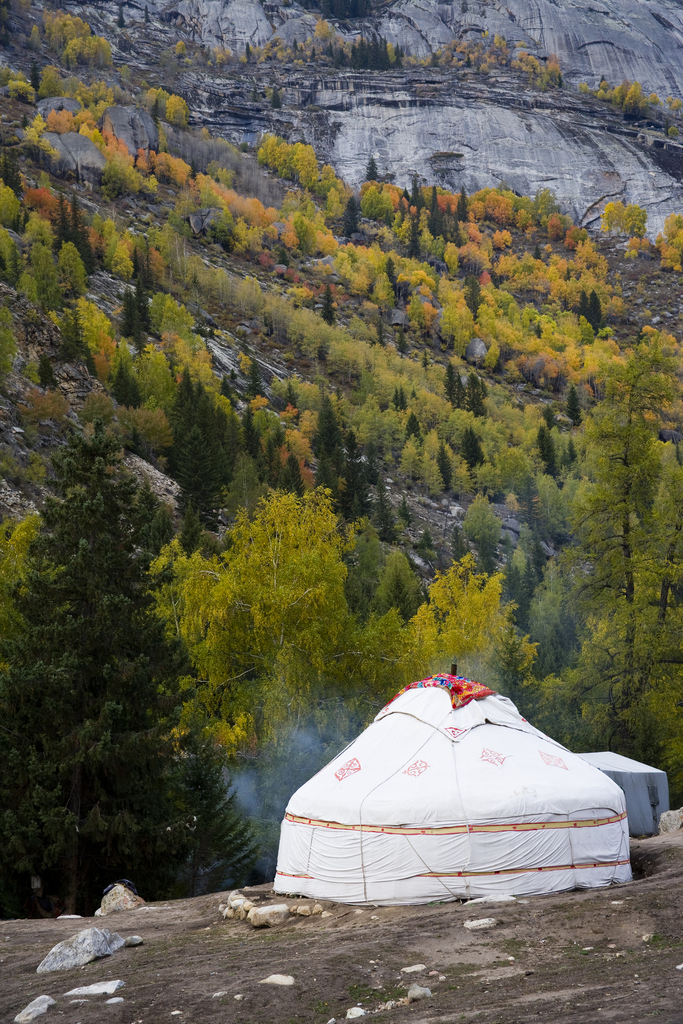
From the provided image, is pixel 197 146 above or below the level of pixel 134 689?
above

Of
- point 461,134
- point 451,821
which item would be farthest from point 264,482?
point 461,134

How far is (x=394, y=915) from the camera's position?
30.3 ft

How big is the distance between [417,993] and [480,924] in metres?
2.19

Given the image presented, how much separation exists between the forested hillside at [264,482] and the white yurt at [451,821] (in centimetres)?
362

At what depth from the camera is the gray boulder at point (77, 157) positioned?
102 m

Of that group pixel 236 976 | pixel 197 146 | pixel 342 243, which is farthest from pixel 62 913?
pixel 197 146

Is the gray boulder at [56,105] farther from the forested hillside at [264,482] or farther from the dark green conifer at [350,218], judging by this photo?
the dark green conifer at [350,218]

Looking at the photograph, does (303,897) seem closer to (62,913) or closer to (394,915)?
(394,915)

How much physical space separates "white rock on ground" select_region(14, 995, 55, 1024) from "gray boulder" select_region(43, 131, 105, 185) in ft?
367

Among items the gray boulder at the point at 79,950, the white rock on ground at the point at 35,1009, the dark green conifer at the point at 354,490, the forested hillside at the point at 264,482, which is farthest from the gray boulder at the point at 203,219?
the white rock on ground at the point at 35,1009

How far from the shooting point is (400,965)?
684 cm

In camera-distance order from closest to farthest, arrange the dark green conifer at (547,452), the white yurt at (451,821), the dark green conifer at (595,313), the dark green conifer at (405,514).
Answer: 1. the white yurt at (451,821)
2. the dark green conifer at (405,514)
3. the dark green conifer at (547,452)
4. the dark green conifer at (595,313)

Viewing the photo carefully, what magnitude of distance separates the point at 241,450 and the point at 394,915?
44.8 metres

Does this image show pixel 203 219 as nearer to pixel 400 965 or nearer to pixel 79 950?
pixel 79 950
